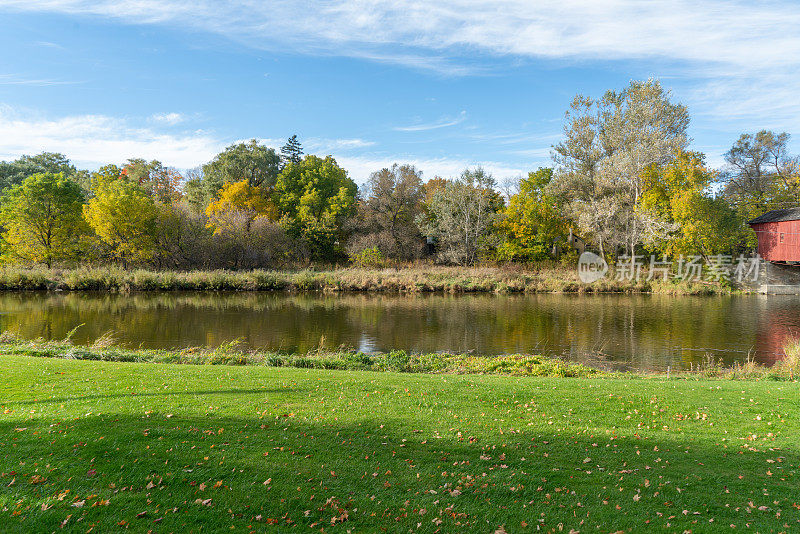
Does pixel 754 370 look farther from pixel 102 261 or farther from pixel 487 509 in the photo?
pixel 102 261

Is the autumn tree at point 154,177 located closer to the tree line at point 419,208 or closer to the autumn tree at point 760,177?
the tree line at point 419,208

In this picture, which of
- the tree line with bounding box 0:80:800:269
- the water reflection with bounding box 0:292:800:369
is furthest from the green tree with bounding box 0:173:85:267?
the water reflection with bounding box 0:292:800:369

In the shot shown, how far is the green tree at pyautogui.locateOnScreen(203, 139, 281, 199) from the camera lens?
159 ft

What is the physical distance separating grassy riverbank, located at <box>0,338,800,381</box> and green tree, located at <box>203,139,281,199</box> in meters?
37.3

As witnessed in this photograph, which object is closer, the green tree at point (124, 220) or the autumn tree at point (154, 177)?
the green tree at point (124, 220)

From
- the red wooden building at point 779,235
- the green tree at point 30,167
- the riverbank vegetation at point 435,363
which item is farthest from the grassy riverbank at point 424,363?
the green tree at point 30,167

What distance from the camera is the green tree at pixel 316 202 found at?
4441 centimetres

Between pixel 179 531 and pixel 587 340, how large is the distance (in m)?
16.1

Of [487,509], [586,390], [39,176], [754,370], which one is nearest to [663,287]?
[754,370]

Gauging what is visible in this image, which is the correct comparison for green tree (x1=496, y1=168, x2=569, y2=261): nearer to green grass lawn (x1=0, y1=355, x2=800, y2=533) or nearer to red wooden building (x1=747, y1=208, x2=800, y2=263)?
red wooden building (x1=747, y1=208, x2=800, y2=263)

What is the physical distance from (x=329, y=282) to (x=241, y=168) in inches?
888

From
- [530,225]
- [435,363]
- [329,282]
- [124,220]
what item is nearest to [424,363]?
[435,363]

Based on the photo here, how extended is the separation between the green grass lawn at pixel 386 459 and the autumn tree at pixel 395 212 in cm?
3667

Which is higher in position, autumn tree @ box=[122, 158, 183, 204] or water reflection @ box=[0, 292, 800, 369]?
autumn tree @ box=[122, 158, 183, 204]
